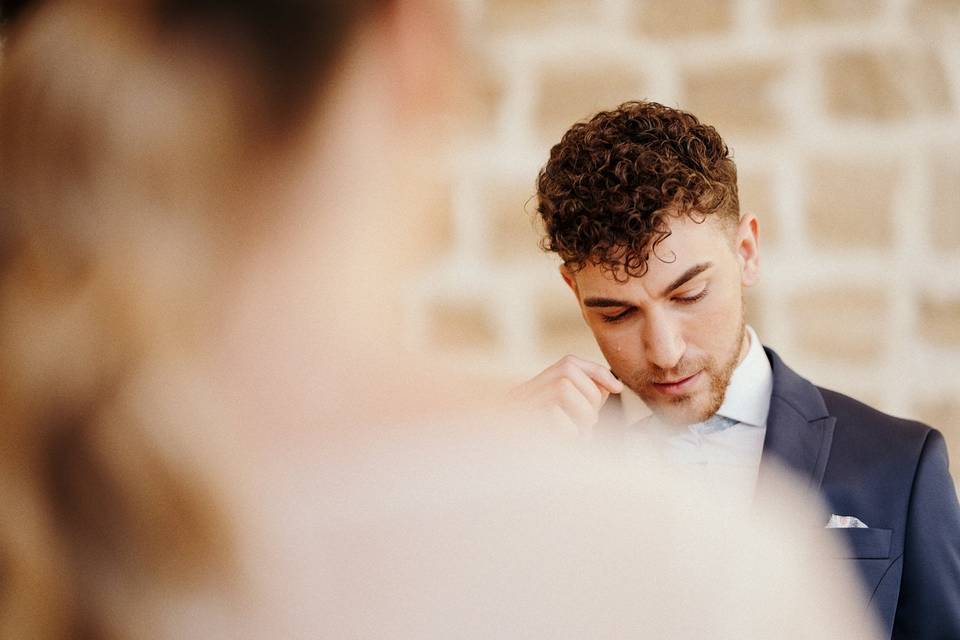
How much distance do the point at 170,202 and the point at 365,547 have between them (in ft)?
0.53

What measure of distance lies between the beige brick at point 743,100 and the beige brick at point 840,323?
343 mm

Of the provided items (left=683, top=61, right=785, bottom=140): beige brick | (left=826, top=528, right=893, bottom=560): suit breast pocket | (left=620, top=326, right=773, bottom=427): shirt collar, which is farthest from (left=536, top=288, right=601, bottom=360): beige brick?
(left=826, top=528, right=893, bottom=560): suit breast pocket

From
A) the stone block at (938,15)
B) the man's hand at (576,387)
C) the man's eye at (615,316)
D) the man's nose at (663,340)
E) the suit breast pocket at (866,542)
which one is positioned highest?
the stone block at (938,15)

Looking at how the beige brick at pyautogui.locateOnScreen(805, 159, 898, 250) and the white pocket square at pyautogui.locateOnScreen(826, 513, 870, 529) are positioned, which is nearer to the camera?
the white pocket square at pyautogui.locateOnScreen(826, 513, 870, 529)

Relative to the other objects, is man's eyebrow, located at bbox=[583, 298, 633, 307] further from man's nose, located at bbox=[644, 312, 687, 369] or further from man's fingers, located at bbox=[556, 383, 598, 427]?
man's fingers, located at bbox=[556, 383, 598, 427]

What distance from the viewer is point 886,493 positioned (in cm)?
126

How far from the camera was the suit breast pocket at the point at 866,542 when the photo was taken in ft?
3.95

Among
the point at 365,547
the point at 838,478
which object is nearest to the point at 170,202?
the point at 365,547

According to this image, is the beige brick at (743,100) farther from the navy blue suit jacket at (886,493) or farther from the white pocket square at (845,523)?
the white pocket square at (845,523)

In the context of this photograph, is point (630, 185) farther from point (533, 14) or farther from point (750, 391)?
point (533, 14)

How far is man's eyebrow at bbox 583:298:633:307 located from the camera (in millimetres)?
1311

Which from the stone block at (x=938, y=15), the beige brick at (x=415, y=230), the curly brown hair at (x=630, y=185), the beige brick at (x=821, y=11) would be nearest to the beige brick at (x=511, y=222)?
the curly brown hair at (x=630, y=185)

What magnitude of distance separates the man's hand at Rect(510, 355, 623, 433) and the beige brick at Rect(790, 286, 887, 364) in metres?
0.79

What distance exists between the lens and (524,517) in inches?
15.1
